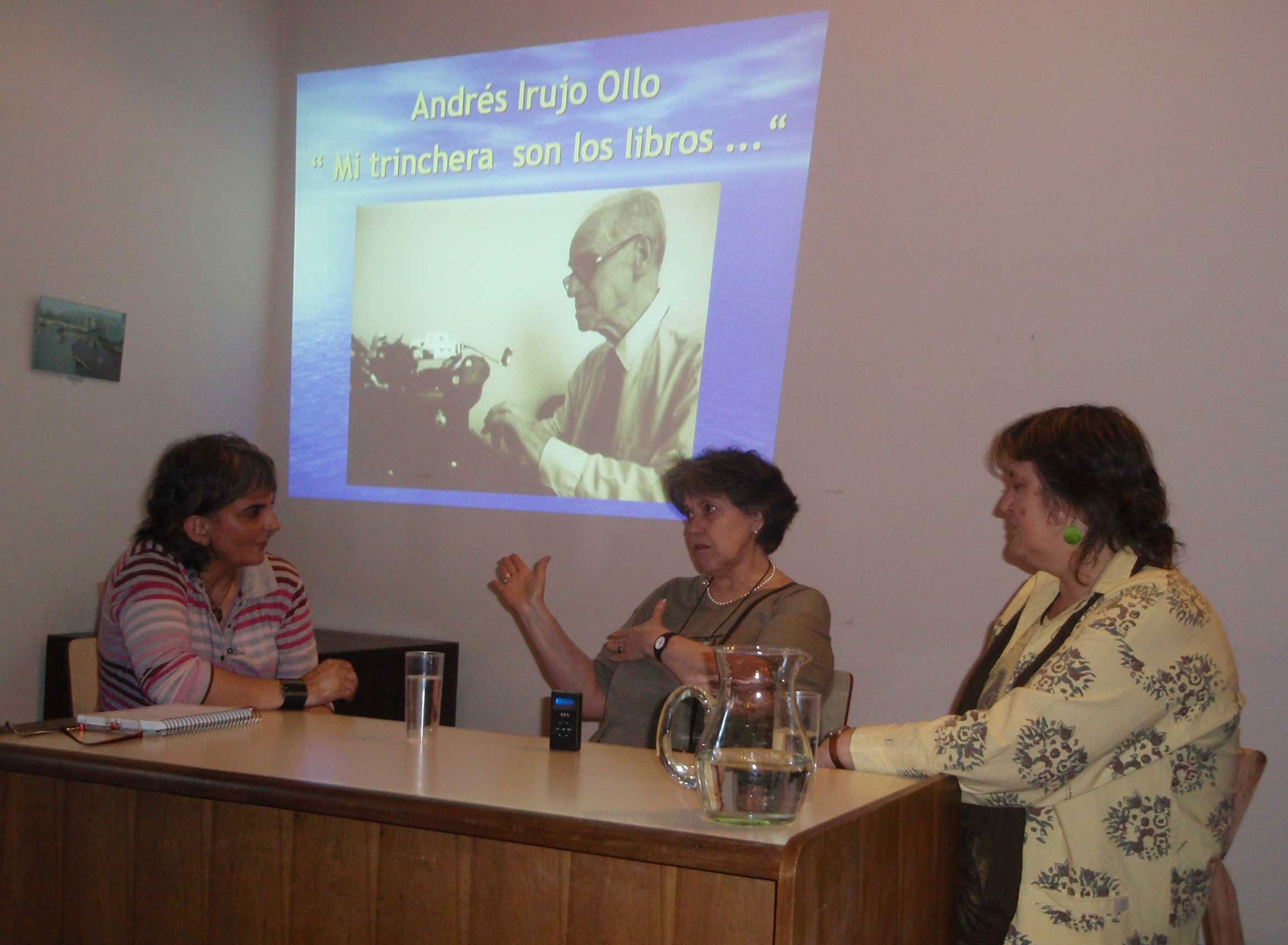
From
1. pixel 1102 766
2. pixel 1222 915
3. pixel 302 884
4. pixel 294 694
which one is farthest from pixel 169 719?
pixel 1222 915

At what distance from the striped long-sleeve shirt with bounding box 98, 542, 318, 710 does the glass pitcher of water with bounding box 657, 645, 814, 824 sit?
1.21 m

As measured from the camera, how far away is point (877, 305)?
3.37 meters

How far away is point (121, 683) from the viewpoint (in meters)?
2.31

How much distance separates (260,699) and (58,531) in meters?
1.86

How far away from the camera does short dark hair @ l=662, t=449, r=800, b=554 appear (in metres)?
2.63

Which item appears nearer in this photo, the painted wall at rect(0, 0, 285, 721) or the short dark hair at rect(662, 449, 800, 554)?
the short dark hair at rect(662, 449, 800, 554)

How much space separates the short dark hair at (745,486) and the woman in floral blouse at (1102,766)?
0.92m

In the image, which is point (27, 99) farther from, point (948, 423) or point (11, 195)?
point (948, 423)

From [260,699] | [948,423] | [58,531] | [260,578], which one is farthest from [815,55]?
[58,531]

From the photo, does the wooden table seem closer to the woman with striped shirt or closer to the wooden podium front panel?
the wooden podium front panel

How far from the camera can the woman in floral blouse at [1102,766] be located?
5.17 ft

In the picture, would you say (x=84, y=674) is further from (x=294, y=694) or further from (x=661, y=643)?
(x=661, y=643)

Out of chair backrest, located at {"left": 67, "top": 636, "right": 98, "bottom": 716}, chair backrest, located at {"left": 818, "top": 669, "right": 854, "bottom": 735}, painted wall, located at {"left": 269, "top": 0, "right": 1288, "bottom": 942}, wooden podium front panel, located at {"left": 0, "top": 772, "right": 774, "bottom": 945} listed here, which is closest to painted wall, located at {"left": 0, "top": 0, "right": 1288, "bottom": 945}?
painted wall, located at {"left": 269, "top": 0, "right": 1288, "bottom": 942}

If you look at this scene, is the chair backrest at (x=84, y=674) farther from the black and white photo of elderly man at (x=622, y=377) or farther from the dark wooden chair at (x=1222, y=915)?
the dark wooden chair at (x=1222, y=915)
